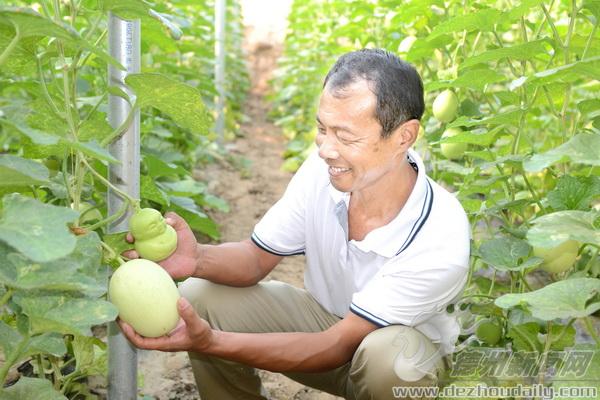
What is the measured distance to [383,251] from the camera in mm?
1973

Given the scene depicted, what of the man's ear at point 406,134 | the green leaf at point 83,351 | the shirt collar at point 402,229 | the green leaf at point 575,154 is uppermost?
the green leaf at point 575,154

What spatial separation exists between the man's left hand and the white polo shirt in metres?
0.41

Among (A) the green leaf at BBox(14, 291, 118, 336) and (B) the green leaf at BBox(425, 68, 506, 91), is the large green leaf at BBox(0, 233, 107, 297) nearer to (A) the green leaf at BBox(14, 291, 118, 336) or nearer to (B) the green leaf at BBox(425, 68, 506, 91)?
(A) the green leaf at BBox(14, 291, 118, 336)

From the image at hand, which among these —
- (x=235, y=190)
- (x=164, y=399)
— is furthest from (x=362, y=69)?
(x=235, y=190)

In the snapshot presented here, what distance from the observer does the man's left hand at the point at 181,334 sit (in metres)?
1.60

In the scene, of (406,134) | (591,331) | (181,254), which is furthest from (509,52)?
(181,254)

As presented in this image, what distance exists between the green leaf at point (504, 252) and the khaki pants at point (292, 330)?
25 cm

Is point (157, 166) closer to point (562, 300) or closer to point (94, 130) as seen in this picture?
point (94, 130)

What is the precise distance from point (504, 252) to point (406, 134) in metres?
0.37

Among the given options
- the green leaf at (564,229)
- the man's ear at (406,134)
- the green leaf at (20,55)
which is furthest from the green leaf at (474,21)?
the green leaf at (20,55)

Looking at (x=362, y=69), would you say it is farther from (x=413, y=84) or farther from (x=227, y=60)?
(x=227, y=60)

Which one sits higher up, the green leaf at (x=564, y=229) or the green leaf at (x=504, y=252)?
the green leaf at (x=564, y=229)

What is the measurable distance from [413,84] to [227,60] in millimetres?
6376

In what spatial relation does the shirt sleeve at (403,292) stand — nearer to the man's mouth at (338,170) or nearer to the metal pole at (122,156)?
the man's mouth at (338,170)
